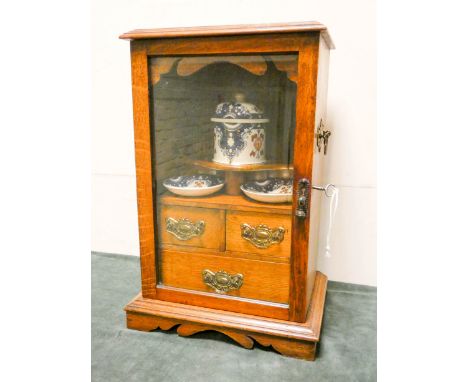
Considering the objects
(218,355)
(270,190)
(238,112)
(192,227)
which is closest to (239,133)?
(238,112)

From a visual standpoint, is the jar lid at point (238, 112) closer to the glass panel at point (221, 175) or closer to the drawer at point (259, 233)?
the glass panel at point (221, 175)

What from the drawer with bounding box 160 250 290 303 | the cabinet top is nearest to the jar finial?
the cabinet top

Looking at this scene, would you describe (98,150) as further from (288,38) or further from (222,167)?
(288,38)

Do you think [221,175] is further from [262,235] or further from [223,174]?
[262,235]

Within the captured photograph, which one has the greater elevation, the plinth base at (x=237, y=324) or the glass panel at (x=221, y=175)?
the glass panel at (x=221, y=175)

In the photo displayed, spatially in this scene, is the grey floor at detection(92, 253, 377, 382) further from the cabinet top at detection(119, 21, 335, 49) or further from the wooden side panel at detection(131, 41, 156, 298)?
the cabinet top at detection(119, 21, 335, 49)

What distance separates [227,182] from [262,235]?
0.16m

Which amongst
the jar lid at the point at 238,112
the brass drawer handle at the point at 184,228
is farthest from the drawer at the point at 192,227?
the jar lid at the point at 238,112

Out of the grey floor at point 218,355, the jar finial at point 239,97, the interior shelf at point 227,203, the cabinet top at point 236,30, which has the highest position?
the cabinet top at point 236,30

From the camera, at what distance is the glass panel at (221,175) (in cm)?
89

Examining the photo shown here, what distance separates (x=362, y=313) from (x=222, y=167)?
57cm

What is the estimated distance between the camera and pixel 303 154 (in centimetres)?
83

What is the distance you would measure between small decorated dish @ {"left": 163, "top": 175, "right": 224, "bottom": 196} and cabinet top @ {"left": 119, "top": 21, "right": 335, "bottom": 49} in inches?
13.0

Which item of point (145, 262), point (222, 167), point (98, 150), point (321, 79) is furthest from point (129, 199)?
point (321, 79)
